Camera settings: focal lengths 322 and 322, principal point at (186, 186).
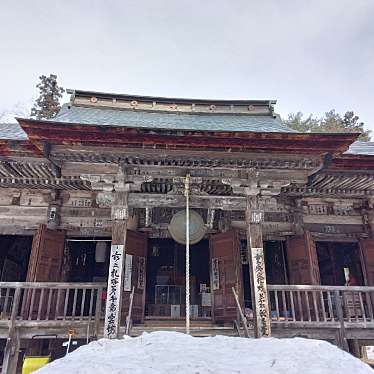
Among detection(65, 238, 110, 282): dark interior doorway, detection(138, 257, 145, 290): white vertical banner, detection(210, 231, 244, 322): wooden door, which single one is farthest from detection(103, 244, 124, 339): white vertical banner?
detection(65, 238, 110, 282): dark interior doorway

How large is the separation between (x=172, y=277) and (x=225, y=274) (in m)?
5.06

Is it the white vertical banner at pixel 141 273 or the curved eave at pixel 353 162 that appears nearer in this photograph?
the curved eave at pixel 353 162

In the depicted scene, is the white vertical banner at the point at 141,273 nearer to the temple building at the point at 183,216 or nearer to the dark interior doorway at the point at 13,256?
the temple building at the point at 183,216

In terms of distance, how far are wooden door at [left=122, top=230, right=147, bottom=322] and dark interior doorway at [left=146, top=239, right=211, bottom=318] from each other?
342 cm

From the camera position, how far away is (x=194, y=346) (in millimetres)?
4207

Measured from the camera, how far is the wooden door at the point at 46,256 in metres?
8.54

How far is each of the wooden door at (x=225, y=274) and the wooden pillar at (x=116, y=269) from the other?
351 centimetres

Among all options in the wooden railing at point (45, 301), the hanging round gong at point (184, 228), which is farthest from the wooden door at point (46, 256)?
the hanging round gong at point (184, 228)

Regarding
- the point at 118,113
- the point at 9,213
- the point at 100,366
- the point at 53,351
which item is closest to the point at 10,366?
the point at 53,351

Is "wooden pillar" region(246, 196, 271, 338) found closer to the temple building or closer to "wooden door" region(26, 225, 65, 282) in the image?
the temple building

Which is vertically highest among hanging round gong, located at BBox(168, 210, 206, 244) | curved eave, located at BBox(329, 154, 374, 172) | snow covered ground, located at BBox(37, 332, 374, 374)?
curved eave, located at BBox(329, 154, 374, 172)

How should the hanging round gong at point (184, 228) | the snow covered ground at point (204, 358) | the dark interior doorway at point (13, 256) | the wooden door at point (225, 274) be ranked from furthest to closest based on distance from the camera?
the dark interior doorway at point (13, 256), the wooden door at point (225, 274), the hanging round gong at point (184, 228), the snow covered ground at point (204, 358)

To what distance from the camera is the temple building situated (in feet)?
23.0

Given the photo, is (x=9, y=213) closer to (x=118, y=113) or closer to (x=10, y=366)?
(x=10, y=366)
